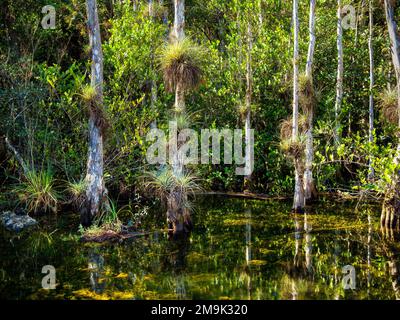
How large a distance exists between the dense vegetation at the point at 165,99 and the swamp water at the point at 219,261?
53.5 inches

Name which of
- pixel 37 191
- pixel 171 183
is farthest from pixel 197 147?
pixel 171 183

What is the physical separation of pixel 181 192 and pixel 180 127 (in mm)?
1788

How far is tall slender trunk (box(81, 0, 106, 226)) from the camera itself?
45.3ft

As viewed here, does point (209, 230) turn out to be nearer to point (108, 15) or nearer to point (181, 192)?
point (181, 192)

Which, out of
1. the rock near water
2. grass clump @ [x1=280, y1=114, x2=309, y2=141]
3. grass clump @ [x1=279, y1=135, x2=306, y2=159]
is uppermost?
grass clump @ [x1=280, y1=114, x2=309, y2=141]

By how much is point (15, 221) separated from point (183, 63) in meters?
7.42

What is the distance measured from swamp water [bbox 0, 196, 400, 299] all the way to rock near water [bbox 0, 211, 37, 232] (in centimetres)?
44

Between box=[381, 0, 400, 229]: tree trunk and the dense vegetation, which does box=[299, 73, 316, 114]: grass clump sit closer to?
the dense vegetation

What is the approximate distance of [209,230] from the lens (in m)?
13.7

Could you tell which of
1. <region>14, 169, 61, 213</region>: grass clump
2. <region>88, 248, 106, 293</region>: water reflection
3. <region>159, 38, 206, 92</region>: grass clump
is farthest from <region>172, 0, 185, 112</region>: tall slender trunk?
<region>14, 169, 61, 213</region>: grass clump

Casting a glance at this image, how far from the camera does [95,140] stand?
46.2 feet

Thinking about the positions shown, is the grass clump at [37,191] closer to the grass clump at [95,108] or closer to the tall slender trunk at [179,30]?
the grass clump at [95,108]

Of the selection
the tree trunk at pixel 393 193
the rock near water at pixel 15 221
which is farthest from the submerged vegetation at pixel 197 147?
the rock near water at pixel 15 221
